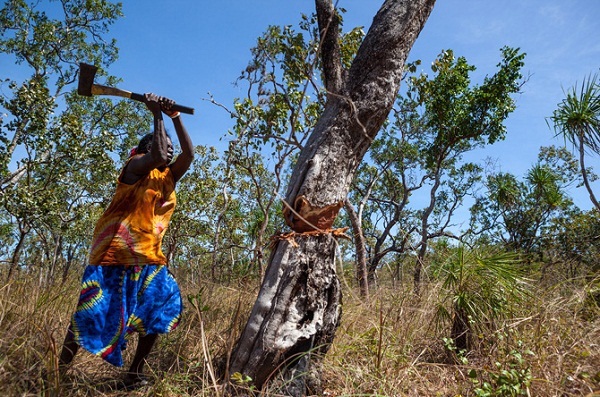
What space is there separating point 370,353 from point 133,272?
5.02 feet

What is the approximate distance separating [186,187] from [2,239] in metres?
13.7

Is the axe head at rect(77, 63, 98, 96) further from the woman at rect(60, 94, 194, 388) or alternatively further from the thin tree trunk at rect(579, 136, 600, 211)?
the thin tree trunk at rect(579, 136, 600, 211)

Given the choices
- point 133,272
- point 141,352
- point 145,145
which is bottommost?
point 141,352

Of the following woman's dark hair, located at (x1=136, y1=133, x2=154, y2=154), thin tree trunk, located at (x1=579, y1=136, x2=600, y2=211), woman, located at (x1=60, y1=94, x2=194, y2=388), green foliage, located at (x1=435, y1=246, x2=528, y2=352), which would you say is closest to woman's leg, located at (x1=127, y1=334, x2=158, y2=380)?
woman, located at (x1=60, y1=94, x2=194, y2=388)

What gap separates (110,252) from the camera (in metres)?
2.32

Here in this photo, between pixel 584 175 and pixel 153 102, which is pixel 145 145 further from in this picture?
pixel 584 175

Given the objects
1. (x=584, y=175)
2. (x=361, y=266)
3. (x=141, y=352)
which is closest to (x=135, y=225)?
(x=141, y=352)

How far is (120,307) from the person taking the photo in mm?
2262

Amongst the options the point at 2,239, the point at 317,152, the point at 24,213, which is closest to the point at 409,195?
the point at 24,213

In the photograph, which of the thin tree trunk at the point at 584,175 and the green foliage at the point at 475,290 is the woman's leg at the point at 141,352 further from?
the thin tree trunk at the point at 584,175

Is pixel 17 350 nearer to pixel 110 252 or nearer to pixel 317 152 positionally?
pixel 110 252

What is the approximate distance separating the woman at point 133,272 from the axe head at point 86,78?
16.3 inches

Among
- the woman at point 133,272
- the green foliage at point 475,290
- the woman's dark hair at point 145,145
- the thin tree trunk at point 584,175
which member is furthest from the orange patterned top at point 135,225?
the thin tree trunk at point 584,175

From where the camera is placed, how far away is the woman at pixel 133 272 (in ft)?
7.11
